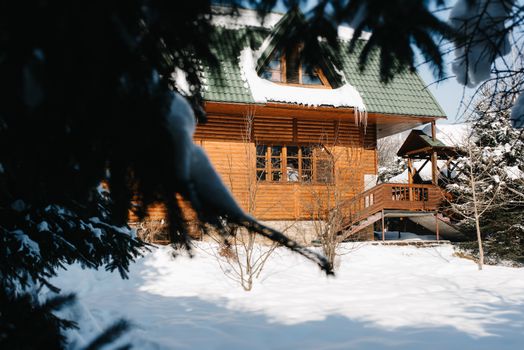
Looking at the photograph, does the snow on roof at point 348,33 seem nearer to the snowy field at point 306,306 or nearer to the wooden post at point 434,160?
the snowy field at point 306,306

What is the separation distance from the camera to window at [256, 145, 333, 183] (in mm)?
13188

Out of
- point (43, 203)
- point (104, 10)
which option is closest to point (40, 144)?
point (104, 10)

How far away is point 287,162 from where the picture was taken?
45.3 feet

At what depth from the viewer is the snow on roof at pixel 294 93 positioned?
1214cm

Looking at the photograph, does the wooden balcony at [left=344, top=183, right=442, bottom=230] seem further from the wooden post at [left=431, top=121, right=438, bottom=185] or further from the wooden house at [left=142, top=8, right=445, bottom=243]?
the wooden post at [left=431, top=121, right=438, bottom=185]

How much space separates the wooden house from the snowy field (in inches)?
104

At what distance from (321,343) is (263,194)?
A: 8310mm

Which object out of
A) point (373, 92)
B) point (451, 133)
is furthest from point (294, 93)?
point (451, 133)

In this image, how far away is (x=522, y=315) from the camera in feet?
19.4

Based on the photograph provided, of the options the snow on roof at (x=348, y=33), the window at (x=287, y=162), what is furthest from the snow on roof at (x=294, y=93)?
the snow on roof at (x=348, y=33)

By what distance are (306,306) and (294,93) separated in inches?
292

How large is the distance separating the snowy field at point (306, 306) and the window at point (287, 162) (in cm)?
343

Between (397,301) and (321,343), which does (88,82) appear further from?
(397,301)

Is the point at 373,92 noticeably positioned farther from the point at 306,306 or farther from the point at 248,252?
the point at 306,306
